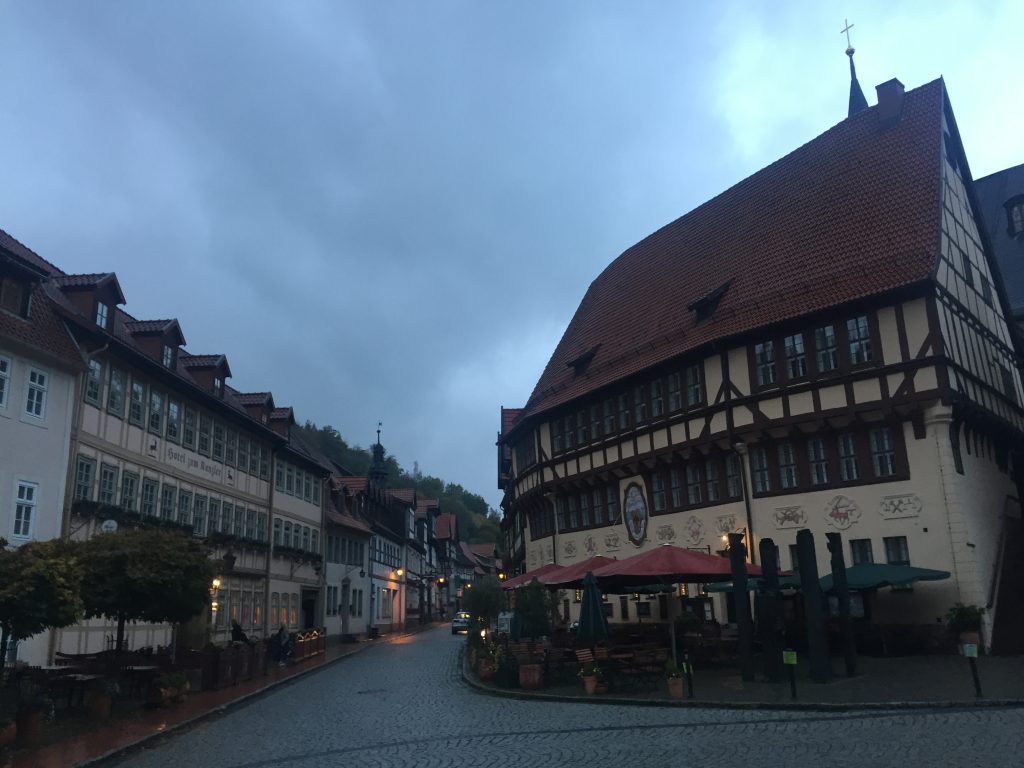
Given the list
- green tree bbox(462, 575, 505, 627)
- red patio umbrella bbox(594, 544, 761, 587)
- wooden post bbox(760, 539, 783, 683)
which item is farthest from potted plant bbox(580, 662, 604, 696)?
green tree bbox(462, 575, 505, 627)

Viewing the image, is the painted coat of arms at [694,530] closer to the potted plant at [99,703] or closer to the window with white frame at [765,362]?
the window with white frame at [765,362]

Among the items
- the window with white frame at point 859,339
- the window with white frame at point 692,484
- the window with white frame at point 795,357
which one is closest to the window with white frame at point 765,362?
the window with white frame at point 795,357

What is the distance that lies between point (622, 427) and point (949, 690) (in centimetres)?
1775

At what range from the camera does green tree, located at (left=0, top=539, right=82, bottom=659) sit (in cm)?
1363

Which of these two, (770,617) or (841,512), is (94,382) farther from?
(841,512)

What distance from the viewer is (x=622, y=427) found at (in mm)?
32562

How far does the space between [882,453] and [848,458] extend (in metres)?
0.93

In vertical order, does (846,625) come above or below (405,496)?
below

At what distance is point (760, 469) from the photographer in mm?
26766

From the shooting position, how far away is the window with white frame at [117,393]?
2545 cm

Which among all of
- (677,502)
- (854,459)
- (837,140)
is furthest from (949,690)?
(837,140)

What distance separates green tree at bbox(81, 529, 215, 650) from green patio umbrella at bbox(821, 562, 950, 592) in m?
14.8

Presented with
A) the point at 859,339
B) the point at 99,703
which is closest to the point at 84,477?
the point at 99,703

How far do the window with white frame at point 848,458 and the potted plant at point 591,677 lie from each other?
384 inches
